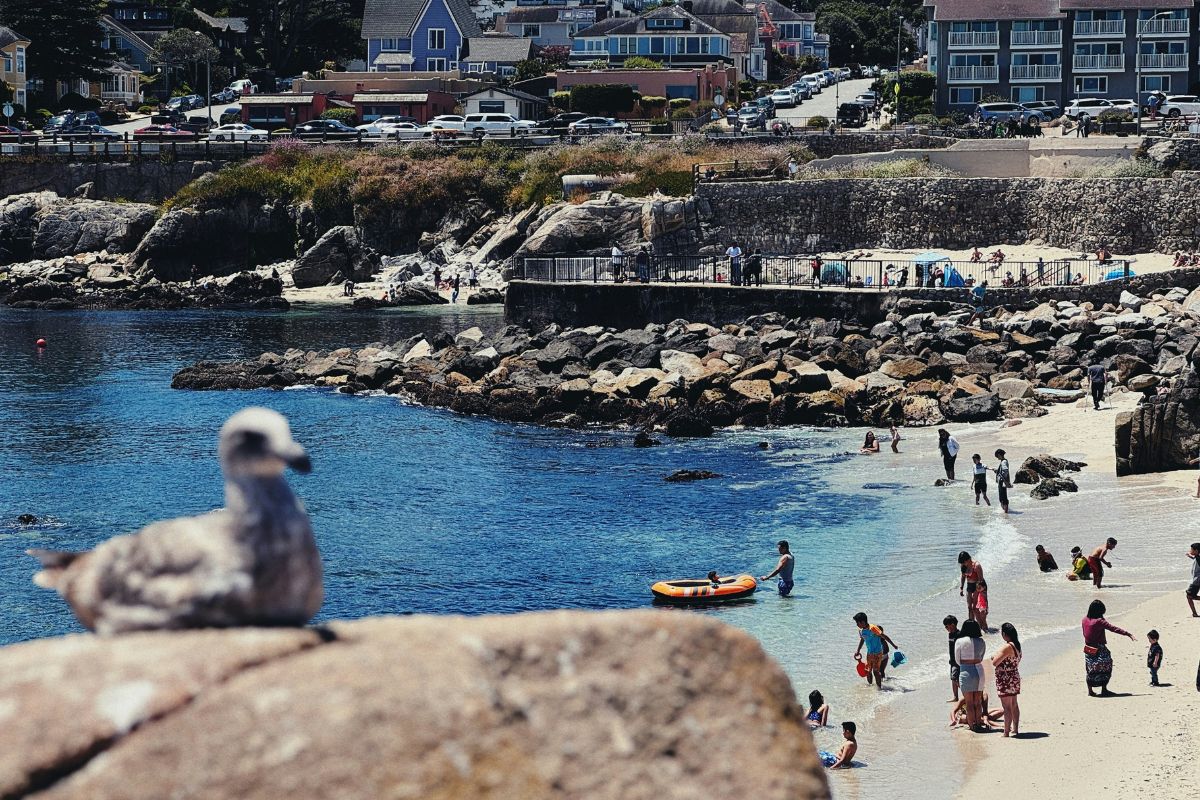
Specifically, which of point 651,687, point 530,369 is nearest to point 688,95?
point 530,369

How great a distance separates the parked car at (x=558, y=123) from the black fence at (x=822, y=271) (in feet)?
70.1

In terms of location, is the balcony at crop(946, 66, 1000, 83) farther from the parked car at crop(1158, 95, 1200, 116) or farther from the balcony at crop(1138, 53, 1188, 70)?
the parked car at crop(1158, 95, 1200, 116)

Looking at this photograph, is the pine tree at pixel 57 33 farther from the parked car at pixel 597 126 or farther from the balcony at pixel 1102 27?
the balcony at pixel 1102 27

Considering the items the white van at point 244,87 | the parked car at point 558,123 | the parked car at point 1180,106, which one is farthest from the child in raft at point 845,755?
the white van at point 244,87

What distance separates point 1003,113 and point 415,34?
4660 centimetres

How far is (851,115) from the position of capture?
270ft

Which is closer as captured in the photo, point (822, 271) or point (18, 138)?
point (822, 271)

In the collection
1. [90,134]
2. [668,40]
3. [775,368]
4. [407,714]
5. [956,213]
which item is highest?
[668,40]

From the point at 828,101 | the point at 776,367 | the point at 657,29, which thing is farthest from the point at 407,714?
the point at 657,29

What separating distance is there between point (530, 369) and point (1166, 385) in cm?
1897

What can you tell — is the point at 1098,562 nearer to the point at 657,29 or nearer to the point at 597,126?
the point at 597,126

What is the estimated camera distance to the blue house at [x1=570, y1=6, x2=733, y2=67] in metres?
101

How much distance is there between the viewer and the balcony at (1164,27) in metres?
81.8

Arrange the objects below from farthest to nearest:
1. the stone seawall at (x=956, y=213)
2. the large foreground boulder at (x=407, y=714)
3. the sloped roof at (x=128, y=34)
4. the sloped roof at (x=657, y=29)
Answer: the sloped roof at (x=128, y=34), the sloped roof at (x=657, y=29), the stone seawall at (x=956, y=213), the large foreground boulder at (x=407, y=714)
